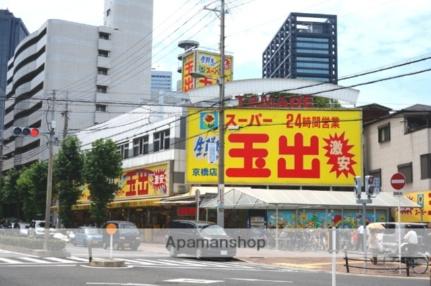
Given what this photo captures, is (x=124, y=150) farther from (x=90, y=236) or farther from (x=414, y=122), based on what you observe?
(x=414, y=122)

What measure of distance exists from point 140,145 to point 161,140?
4295mm

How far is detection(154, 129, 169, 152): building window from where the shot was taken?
44000mm

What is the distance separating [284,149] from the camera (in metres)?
39.9

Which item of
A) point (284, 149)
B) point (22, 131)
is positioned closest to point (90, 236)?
point (22, 131)

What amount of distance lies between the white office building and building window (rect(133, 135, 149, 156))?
4246cm

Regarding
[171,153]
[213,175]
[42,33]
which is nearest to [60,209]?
[171,153]

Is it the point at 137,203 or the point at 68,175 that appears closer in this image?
the point at 137,203

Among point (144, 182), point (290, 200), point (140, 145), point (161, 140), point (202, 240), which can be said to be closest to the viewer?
point (202, 240)

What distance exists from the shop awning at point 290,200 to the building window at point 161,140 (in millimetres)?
8491

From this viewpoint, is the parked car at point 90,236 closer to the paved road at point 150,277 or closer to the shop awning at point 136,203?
the shop awning at point 136,203

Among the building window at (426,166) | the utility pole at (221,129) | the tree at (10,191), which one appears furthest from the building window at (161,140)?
the tree at (10,191)

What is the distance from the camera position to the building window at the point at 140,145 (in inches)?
1878

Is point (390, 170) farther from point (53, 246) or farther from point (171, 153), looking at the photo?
point (53, 246)

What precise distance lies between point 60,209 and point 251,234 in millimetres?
18027
